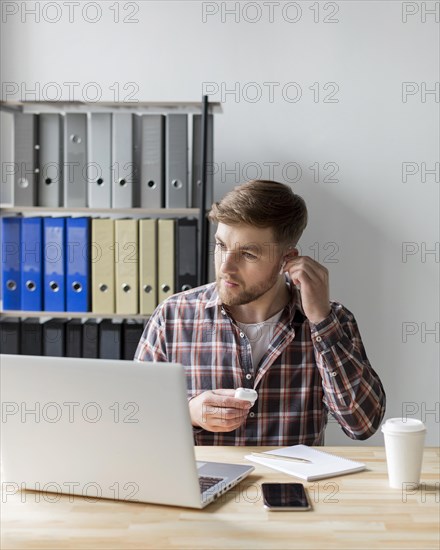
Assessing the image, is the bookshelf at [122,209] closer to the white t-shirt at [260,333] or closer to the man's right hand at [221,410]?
the white t-shirt at [260,333]

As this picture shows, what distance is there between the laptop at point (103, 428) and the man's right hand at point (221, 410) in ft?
0.88

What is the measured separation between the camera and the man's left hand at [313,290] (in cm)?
194

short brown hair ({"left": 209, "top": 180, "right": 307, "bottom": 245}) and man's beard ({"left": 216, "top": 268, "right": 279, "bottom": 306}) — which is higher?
short brown hair ({"left": 209, "top": 180, "right": 307, "bottom": 245})

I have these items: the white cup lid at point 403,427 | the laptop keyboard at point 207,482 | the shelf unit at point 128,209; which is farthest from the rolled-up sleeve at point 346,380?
the shelf unit at point 128,209

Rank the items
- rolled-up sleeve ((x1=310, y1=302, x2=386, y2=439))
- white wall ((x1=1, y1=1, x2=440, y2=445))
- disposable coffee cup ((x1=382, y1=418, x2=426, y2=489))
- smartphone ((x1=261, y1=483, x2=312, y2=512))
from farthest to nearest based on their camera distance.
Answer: white wall ((x1=1, y1=1, x2=440, y2=445))
rolled-up sleeve ((x1=310, y1=302, x2=386, y2=439))
disposable coffee cup ((x1=382, y1=418, x2=426, y2=489))
smartphone ((x1=261, y1=483, x2=312, y2=512))

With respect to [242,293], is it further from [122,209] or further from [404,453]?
[122,209]

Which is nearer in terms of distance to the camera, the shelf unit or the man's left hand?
the man's left hand

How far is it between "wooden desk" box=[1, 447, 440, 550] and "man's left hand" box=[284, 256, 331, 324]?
1.69ft

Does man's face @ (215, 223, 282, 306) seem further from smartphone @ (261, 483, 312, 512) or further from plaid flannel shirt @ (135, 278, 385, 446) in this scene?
smartphone @ (261, 483, 312, 512)

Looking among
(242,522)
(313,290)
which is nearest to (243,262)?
(313,290)

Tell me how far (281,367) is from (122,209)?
1.13 m

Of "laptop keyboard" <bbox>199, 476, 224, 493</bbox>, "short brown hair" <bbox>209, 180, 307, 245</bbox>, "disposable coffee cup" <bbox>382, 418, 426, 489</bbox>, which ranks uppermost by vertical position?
"short brown hair" <bbox>209, 180, 307, 245</bbox>

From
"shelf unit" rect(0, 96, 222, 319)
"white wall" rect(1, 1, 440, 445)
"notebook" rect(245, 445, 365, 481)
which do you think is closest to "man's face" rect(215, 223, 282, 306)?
"notebook" rect(245, 445, 365, 481)

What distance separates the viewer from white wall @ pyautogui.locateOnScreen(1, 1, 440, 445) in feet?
10.2
